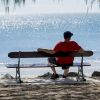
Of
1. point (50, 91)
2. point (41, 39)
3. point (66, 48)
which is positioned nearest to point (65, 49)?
point (66, 48)

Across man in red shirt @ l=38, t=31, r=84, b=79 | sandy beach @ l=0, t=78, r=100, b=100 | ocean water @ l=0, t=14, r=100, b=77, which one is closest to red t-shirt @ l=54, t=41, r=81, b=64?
man in red shirt @ l=38, t=31, r=84, b=79

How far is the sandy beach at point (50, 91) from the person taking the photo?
7.79m

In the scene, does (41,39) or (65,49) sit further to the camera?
(41,39)

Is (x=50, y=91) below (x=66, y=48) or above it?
below

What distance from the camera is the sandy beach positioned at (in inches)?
307

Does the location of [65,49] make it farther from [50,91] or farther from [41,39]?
[41,39]

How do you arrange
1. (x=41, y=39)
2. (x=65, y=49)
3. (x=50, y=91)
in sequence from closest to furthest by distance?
1. (x=50, y=91)
2. (x=65, y=49)
3. (x=41, y=39)

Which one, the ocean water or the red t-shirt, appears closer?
the red t-shirt

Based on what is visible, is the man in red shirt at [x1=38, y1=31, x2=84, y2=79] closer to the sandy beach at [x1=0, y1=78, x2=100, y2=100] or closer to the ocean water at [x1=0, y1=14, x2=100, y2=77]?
the sandy beach at [x1=0, y1=78, x2=100, y2=100]

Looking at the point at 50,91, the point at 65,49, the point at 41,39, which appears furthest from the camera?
the point at 41,39

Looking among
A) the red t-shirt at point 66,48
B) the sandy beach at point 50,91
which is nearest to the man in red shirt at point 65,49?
the red t-shirt at point 66,48

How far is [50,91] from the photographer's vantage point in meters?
8.40

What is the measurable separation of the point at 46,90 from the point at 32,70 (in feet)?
46.8

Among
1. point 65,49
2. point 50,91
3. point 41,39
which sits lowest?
point 41,39
